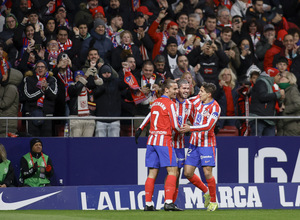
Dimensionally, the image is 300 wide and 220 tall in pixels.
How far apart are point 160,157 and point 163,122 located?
574mm

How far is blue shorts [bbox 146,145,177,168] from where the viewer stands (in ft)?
42.3

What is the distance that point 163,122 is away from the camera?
13.0 m

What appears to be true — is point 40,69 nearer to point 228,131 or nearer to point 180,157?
point 180,157

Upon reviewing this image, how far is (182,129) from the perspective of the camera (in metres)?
13.0

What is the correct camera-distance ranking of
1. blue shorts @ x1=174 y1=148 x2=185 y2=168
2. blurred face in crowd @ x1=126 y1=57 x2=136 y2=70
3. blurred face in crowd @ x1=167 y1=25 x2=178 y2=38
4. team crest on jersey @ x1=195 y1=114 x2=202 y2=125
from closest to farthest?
team crest on jersey @ x1=195 y1=114 x2=202 y2=125 < blue shorts @ x1=174 y1=148 x2=185 y2=168 < blurred face in crowd @ x1=126 y1=57 x2=136 y2=70 < blurred face in crowd @ x1=167 y1=25 x2=178 y2=38

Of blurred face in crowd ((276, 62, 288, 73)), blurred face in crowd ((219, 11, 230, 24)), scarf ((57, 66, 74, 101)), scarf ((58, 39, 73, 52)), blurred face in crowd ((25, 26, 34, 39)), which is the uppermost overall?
blurred face in crowd ((219, 11, 230, 24))

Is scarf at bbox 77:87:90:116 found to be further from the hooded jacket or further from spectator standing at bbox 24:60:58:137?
the hooded jacket

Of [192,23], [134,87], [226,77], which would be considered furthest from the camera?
[192,23]

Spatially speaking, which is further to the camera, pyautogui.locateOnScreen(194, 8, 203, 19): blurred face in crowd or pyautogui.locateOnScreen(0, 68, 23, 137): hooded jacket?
pyautogui.locateOnScreen(194, 8, 203, 19): blurred face in crowd

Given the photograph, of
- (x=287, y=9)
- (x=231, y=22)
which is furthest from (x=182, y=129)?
(x=287, y=9)

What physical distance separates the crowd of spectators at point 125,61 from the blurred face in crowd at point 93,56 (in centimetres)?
2

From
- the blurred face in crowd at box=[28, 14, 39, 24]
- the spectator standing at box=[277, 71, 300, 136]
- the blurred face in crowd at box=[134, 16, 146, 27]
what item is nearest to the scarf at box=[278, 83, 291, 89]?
the spectator standing at box=[277, 71, 300, 136]

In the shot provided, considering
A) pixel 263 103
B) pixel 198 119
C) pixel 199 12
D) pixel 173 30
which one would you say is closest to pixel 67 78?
pixel 173 30

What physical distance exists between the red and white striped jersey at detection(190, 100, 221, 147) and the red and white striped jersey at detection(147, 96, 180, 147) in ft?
1.94
